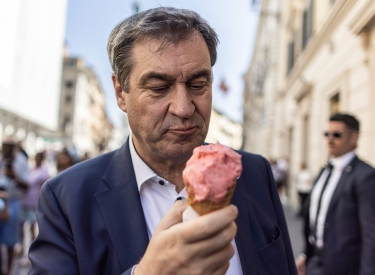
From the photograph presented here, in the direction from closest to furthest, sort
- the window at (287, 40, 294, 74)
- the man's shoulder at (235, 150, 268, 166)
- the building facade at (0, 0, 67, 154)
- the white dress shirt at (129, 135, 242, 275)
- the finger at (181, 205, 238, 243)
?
the finger at (181, 205, 238, 243), the white dress shirt at (129, 135, 242, 275), the man's shoulder at (235, 150, 268, 166), the window at (287, 40, 294, 74), the building facade at (0, 0, 67, 154)

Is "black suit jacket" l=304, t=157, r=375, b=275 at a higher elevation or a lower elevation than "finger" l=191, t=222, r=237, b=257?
lower

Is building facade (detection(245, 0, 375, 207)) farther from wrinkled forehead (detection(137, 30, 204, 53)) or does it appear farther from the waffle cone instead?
the waffle cone

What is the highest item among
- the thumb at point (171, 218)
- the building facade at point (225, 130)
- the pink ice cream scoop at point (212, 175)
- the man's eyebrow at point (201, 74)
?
the man's eyebrow at point (201, 74)

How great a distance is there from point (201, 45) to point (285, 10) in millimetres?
18458

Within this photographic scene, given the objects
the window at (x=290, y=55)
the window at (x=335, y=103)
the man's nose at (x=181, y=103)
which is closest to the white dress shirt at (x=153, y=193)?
the man's nose at (x=181, y=103)

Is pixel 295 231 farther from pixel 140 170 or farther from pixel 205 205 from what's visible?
pixel 205 205

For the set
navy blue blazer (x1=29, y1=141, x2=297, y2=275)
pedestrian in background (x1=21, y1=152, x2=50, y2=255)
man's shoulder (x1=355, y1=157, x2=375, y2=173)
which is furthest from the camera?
pedestrian in background (x1=21, y1=152, x2=50, y2=255)

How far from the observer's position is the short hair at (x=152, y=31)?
4.74 feet

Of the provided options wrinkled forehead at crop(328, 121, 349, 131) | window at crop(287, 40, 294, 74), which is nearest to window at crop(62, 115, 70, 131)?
window at crop(287, 40, 294, 74)

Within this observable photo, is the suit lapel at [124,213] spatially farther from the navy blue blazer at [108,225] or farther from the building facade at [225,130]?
the building facade at [225,130]

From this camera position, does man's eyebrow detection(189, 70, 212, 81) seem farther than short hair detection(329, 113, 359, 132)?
No

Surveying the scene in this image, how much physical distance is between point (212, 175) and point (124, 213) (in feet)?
1.96

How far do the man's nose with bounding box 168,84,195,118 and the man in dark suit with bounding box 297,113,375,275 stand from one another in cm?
212

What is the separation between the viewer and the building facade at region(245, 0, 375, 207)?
6578mm
